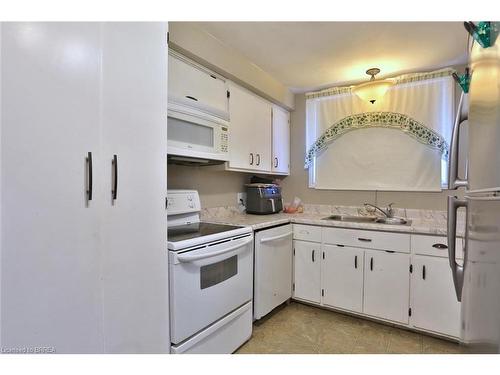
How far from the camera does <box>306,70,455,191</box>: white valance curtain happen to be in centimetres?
249

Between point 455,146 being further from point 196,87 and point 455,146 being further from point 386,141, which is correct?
point 386,141

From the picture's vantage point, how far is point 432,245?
2014mm

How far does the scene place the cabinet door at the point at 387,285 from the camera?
211 centimetres

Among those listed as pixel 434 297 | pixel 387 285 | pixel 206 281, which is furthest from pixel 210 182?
pixel 434 297

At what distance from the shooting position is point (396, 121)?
2.65 m

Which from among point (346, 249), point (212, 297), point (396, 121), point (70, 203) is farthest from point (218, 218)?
point (396, 121)

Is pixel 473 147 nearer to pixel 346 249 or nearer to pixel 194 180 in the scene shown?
pixel 346 249

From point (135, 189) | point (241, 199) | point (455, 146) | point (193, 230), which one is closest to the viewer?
point (455, 146)

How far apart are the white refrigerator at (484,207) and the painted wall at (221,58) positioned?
5.27 ft

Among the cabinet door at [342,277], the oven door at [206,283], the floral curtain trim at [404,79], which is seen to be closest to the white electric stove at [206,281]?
the oven door at [206,283]

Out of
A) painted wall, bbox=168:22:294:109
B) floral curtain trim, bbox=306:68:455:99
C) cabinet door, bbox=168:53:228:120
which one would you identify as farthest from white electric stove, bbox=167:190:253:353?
floral curtain trim, bbox=306:68:455:99

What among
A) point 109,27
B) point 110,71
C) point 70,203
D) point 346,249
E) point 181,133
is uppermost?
point 109,27

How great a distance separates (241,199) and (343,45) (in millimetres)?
1693

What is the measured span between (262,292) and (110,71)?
1.83m
